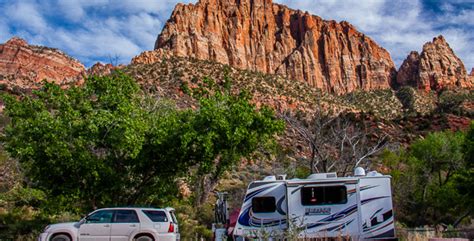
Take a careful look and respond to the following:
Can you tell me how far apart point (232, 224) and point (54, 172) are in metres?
6.04

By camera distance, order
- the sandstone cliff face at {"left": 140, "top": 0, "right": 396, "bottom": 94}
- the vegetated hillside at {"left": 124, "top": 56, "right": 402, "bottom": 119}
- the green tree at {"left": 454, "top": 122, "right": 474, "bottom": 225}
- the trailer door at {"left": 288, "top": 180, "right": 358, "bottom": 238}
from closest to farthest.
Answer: the trailer door at {"left": 288, "top": 180, "right": 358, "bottom": 238} → the green tree at {"left": 454, "top": 122, "right": 474, "bottom": 225} → the vegetated hillside at {"left": 124, "top": 56, "right": 402, "bottom": 119} → the sandstone cliff face at {"left": 140, "top": 0, "right": 396, "bottom": 94}

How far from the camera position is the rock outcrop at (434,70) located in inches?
5128

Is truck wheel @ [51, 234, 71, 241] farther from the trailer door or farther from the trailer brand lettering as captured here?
the trailer brand lettering

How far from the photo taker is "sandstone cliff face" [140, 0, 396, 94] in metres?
116

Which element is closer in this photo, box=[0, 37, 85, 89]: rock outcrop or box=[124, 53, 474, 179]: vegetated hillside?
box=[124, 53, 474, 179]: vegetated hillside

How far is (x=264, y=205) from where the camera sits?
14.8m

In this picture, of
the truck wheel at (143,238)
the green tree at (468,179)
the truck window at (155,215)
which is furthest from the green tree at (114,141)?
the green tree at (468,179)

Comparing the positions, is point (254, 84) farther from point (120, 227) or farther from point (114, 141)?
point (120, 227)

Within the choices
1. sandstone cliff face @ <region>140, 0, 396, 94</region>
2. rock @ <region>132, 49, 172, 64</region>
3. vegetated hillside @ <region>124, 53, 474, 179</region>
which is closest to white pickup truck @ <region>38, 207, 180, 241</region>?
vegetated hillside @ <region>124, 53, 474, 179</region>

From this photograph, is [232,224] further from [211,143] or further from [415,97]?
[415,97]

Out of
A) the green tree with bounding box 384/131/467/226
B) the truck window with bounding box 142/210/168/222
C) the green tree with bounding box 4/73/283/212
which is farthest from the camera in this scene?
the green tree with bounding box 384/131/467/226

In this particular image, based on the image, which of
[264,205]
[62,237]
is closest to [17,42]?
[62,237]

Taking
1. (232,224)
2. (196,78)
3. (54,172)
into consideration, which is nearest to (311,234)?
(232,224)

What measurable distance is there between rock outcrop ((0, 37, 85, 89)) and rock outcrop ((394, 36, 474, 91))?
87018mm
